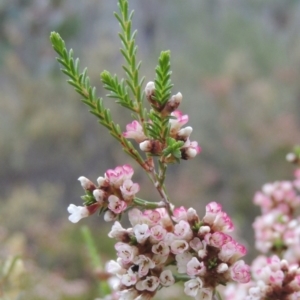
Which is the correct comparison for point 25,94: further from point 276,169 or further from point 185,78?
point 276,169

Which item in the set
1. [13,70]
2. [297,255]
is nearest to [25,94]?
[13,70]

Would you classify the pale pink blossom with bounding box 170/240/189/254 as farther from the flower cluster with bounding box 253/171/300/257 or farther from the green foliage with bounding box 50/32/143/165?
the flower cluster with bounding box 253/171/300/257

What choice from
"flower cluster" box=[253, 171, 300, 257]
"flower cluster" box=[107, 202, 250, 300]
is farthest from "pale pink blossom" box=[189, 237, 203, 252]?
"flower cluster" box=[253, 171, 300, 257]

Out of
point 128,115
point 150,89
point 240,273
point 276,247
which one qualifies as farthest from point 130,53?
point 128,115

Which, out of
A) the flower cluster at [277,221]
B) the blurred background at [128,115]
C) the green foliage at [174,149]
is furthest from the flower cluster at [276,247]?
the blurred background at [128,115]

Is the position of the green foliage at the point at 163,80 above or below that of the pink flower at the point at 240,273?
above

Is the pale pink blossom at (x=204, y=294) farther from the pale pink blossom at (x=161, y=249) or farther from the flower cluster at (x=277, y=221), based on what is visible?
the flower cluster at (x=277, y=221)

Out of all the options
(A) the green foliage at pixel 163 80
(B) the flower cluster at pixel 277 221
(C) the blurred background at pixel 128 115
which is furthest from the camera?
(C) the blurred background at pixel 128 115
